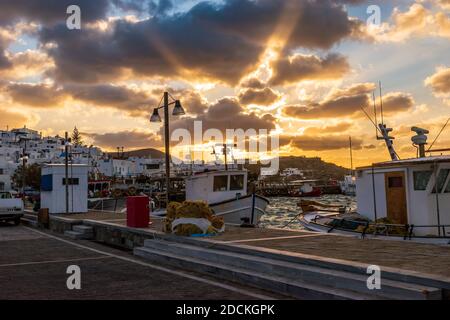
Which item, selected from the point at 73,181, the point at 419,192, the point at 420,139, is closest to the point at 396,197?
the point at 419,192

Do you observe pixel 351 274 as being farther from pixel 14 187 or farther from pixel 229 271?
pixel 14 187

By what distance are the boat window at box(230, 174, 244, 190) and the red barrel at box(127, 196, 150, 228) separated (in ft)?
43.3

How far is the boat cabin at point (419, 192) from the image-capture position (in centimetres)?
1484

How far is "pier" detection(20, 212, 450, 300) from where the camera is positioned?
673cm

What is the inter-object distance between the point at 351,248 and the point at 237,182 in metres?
19.8

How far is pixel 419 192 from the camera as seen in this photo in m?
15.2

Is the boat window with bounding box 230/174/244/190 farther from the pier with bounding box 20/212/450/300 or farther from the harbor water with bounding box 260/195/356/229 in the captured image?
the pier with bounding box 20/212/450/300

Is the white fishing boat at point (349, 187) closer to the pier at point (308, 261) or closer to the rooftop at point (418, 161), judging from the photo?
the rooftop at point (418, 161)

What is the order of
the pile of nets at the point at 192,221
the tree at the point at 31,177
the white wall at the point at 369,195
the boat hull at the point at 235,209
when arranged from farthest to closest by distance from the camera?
the tree at the point at 31,177 < the boat hull at the point at 235,209 < the white wall at the point at 369,195 < the pile of nets at the point at 192,221

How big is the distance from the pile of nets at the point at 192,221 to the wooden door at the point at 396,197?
22.3 feet
